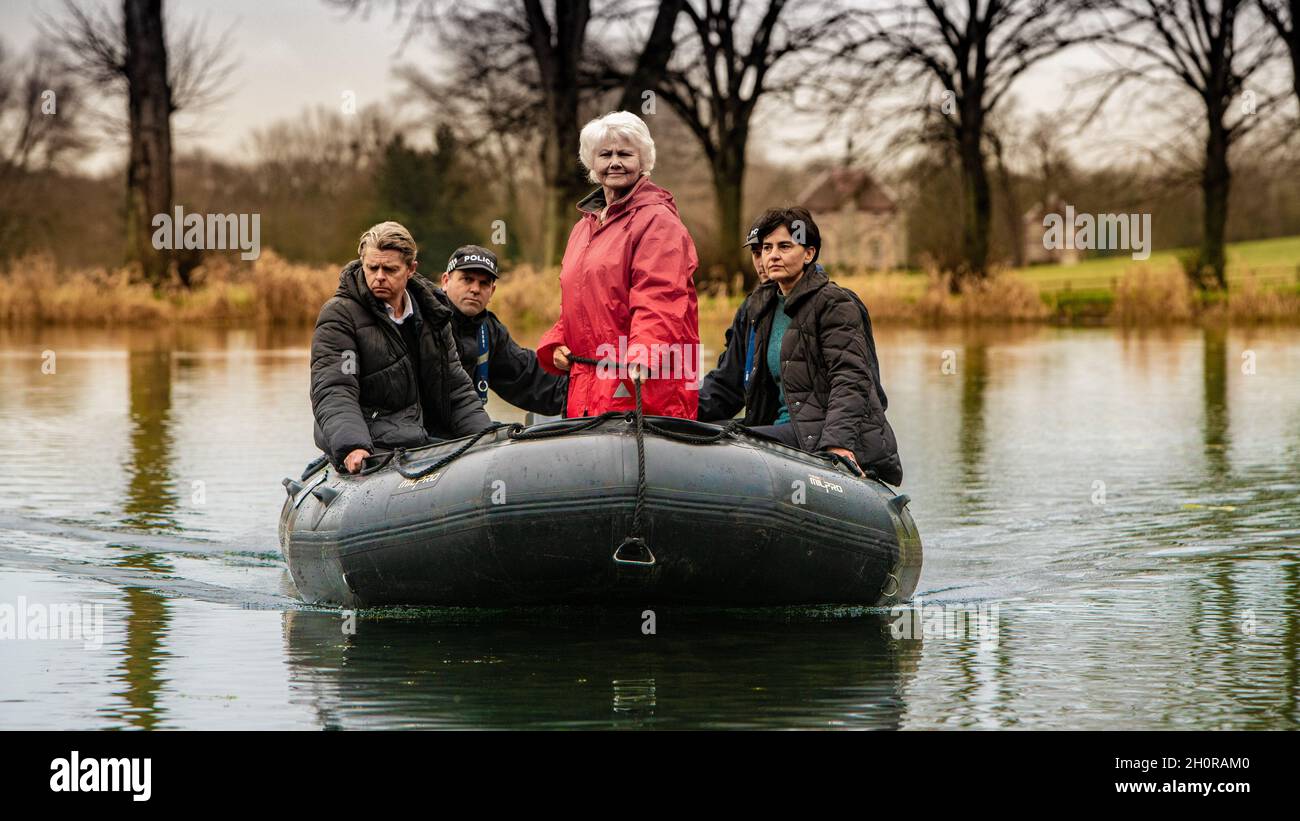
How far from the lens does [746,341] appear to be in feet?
26.7

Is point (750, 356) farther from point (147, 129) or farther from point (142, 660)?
point (147, 129)

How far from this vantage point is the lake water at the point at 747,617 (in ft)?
19.6

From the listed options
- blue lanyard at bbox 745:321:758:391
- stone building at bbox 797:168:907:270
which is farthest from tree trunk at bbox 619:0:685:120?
stone building at bbox 797:168:907:270

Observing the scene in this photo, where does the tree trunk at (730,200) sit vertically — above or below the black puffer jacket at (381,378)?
above

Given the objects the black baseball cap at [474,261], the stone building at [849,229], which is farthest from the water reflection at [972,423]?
the stone building at [849,229]

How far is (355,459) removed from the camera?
7.48 metres

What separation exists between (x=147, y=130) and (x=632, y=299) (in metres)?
25.7

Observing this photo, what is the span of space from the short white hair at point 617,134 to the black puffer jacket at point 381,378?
3.67ft

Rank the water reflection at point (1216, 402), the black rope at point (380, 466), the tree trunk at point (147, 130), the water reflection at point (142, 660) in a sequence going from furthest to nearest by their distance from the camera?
the tree trunk at point (147, 130) < the water reflection at point (1216, 402) < the black rope at point (380, 466) < the water reflection at point (142, 660)

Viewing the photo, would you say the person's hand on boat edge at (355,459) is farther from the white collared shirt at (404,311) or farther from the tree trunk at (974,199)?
the tree trunk at (974,199)
